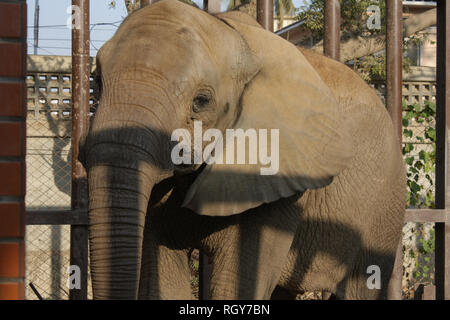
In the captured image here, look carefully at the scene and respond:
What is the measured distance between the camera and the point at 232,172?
8.61ft

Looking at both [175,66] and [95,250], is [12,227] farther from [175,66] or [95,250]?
[175,66]

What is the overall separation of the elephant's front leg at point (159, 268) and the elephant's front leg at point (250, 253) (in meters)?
0.29

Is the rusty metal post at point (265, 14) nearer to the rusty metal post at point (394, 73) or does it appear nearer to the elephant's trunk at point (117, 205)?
the rusty metal post at point (394, 73)

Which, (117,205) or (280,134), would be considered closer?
(117,205)

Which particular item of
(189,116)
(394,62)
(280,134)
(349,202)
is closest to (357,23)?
(394,62)

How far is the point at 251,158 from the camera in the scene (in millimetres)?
2668

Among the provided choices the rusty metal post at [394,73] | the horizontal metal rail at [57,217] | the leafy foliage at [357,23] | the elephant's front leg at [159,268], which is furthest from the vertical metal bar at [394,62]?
the leafy foliage at [357,23]

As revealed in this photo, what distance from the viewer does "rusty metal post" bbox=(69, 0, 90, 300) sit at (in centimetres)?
328

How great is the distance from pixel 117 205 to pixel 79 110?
1.25 meters

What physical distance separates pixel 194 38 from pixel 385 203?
151cm

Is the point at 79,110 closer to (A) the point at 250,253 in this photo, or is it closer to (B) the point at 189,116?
(B) the point at 189,116

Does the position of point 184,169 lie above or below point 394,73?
below

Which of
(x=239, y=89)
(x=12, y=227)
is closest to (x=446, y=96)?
(x=239, y=89)

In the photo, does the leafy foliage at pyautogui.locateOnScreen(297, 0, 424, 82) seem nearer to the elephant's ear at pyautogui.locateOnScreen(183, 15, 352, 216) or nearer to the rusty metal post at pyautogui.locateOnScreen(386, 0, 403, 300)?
the rusty metal post at pyautogui.locateOnScreen(386, 0, 403, 300)
